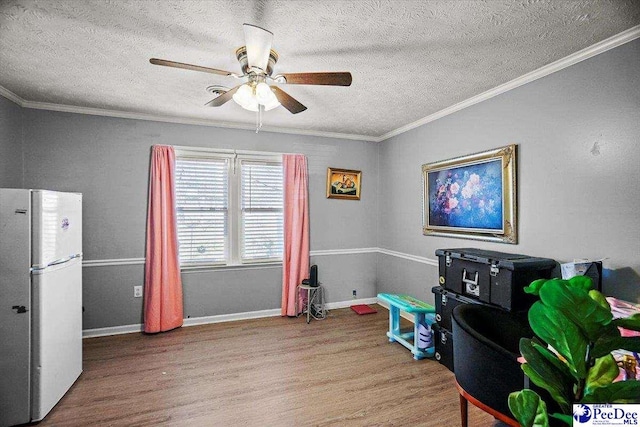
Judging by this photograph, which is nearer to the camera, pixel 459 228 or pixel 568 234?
pixel 568 234

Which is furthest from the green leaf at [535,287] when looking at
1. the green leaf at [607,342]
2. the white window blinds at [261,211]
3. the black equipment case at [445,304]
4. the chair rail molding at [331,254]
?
the white window blinds at [261,211]

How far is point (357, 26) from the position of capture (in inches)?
69.3

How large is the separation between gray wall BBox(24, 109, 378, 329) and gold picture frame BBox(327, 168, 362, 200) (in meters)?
0.19

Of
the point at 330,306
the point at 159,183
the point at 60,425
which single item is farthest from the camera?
the point at 330,306

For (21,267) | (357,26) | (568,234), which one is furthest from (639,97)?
(21,267)

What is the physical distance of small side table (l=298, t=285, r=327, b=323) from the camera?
3.89 m

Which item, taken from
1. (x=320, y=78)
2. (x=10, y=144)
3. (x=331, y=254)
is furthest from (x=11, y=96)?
(x=331, y=254)

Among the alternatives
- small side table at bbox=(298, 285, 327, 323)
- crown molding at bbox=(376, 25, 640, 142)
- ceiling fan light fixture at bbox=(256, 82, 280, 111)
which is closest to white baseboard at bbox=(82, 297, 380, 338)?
small side table at bbox=(298, 285, 327, 323)

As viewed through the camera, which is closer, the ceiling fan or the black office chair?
the black office chair

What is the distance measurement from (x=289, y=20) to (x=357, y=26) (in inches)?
16.4

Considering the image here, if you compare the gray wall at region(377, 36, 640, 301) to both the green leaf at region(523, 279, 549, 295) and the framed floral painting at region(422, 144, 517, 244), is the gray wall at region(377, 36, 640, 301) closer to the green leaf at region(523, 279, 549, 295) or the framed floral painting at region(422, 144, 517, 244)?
the framed floral painting at region(422, 144, 517, 244)

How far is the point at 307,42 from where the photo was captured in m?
1.93

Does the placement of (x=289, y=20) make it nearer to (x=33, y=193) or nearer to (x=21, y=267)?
(x=33, y=193)

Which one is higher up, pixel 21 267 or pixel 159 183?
pixel 159 183
